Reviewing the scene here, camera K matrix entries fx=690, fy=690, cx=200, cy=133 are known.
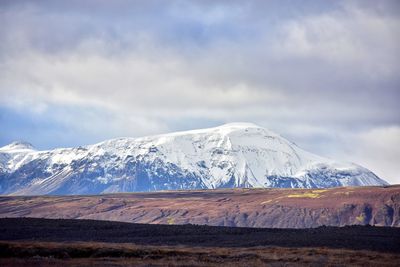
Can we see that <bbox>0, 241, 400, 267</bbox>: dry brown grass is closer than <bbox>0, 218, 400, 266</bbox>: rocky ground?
Yes

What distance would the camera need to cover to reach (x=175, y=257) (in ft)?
286

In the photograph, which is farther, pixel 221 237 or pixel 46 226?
pixel 46 226

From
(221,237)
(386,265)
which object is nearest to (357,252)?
(386,265)

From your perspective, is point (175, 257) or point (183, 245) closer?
point (175, 257)

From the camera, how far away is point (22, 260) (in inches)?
3152

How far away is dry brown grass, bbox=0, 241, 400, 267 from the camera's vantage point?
80.2m

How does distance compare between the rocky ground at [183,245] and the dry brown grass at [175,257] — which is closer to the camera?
the dry brown grass at [175,257]

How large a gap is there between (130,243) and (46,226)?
27.8 meters

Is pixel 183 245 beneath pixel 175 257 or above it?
above

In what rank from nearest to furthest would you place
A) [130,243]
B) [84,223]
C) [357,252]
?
[357,252] → [130,243] → [84,223]

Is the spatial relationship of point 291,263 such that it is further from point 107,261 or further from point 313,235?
point 313,235

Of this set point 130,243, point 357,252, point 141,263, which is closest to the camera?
point 141,263

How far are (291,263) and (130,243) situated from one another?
120 feet

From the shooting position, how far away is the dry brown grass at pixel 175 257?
80.2 m
